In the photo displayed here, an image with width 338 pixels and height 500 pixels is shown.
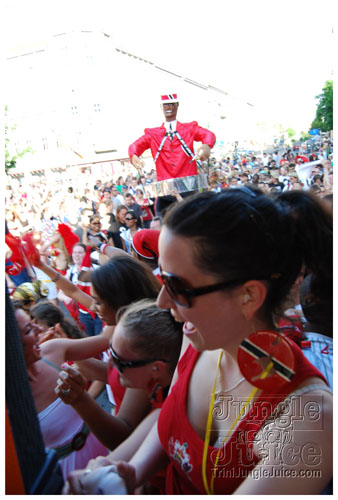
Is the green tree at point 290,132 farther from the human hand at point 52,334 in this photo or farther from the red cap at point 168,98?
the human hand at point 52,334

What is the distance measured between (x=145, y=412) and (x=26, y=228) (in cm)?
60

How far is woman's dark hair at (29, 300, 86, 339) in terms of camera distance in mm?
967

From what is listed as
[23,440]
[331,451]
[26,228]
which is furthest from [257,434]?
[26,228]

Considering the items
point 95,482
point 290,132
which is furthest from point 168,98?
point 95,482

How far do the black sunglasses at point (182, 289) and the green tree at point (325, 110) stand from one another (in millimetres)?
694

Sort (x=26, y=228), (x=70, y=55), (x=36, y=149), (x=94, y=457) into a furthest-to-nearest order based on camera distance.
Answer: (x=36, y=149), (x=70, y=55), (x=26, y=228), (x=94, y=457)

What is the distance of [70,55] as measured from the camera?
123cm

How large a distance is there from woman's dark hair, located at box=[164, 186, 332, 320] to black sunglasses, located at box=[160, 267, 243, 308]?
0.02 meters

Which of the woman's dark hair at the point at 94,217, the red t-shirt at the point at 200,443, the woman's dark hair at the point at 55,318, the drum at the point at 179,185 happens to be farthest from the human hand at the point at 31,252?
the red t-shirt at the point at 200,443

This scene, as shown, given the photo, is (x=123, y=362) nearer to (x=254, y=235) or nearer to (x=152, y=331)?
(x=152, y=331)

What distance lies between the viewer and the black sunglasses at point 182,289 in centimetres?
76

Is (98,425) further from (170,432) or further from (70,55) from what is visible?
(70,55)

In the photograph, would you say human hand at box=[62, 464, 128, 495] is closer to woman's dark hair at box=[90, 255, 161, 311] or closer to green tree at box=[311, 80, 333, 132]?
woman's dark hair at box=[90, 255, 161, 311]

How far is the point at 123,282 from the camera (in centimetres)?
100
